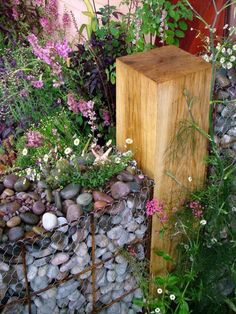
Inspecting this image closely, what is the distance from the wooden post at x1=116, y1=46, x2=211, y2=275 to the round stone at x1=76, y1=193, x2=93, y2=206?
0.36m

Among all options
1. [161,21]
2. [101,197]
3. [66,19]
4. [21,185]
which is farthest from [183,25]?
[21,185]

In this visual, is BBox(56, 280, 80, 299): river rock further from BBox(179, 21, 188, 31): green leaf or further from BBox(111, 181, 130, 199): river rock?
A: BBox(179, 21, 188, 31): green leaf

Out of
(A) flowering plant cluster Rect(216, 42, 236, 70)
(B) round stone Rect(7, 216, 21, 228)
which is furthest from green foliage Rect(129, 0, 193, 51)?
(B) round stone Rect(7, 216, 21, 228)

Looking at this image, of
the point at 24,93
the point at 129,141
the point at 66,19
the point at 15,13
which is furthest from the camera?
the point at 15,13

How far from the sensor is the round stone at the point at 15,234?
229cm

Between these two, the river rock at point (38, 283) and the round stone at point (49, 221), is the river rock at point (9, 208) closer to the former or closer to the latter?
the round stone at point (49, 221)

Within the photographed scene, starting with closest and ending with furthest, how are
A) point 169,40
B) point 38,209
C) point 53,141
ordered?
point 38,209, point 53,141, point 169,40

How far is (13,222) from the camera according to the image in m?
2.34

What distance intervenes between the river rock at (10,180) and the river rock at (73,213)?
36 cm

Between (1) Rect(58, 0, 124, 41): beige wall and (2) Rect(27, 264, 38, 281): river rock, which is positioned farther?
(1) Rect(58, 0, 124, 41): beige wall

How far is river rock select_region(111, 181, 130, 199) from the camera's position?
8.19ft

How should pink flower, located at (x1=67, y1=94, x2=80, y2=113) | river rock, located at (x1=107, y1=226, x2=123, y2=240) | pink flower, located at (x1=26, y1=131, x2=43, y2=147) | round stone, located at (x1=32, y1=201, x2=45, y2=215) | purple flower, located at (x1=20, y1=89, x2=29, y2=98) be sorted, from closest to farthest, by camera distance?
round stone, located at (x1=32, y1=201, x2=45, y2=215)
river rock, located at (x1=107, y1=226, x2=123, y2=240)
pink flower, located at (x1=26, y1=131, x2=43, y2=147)
pink flower, located at (x1=67, y1=94, x2=80, y2=113)
purple flower, located at (x1=20, y1=89, x2=29, y2=98)

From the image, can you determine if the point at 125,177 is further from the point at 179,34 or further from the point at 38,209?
the point at 179,34

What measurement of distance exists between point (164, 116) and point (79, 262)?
794mm
